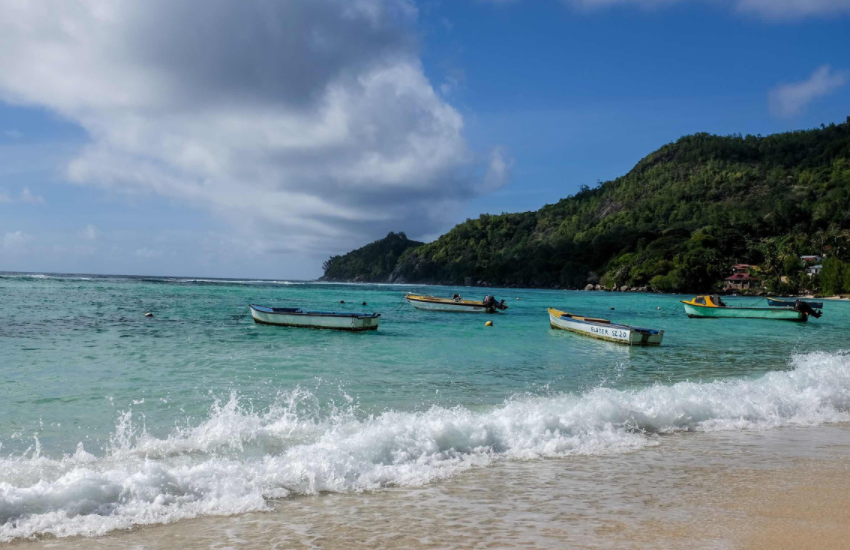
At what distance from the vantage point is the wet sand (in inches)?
203

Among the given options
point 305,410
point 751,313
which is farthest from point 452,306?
point 305,410

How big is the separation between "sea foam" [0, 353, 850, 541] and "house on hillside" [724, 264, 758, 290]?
415ft

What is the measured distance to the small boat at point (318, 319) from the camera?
3089 centimetres

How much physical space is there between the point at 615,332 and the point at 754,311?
2743 centimetres

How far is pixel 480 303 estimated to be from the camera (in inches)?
1966

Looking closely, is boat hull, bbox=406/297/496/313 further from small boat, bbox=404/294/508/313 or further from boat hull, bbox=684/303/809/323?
boat hull, bbox=684/303/809/323

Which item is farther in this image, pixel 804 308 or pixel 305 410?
pixel 804 308

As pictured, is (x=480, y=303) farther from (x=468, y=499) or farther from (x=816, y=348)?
(x=468, y=499)

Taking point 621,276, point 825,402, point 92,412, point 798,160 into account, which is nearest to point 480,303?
point 825,402

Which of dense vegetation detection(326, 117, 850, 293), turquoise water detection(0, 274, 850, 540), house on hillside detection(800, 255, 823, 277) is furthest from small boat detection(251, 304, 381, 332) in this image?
house on hillside detection(800, 255, 823, 277)

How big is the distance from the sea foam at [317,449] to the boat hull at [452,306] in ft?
119

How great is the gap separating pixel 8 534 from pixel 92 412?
596 cm

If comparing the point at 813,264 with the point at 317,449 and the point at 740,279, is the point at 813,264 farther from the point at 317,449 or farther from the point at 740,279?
the point at 317,449

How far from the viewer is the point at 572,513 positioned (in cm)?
588
